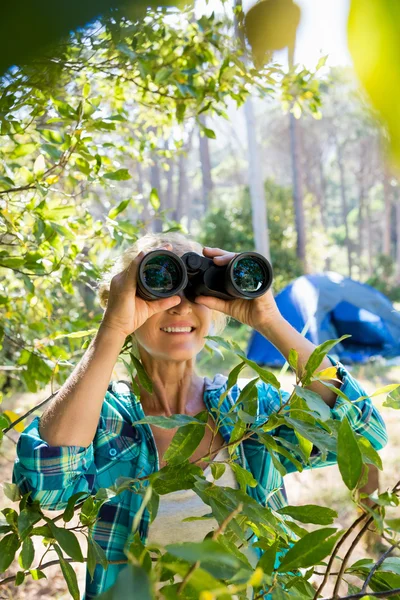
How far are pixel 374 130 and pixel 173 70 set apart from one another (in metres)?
1.66

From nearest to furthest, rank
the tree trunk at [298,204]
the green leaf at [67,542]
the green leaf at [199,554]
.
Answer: the green leaf at [199,554] < the green leaf at [67,542] < the tree trunk at [298,204]

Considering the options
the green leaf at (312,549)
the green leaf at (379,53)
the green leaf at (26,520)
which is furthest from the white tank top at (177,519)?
the green leaf at (379,53)

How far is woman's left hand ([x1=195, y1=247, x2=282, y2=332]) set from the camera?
1378 millimetres

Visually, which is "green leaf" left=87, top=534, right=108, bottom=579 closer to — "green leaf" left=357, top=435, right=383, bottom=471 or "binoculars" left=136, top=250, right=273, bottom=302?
"green leaf" left=357, top=435, right=383, bottom=471

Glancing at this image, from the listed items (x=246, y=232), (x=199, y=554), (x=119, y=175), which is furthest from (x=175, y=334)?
(x=246, y=232)

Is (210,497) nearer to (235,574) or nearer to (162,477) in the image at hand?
(162,477)

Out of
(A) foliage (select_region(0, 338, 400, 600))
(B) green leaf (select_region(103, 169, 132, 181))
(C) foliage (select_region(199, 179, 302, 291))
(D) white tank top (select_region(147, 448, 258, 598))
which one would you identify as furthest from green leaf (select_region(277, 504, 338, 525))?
(C) foliage (select_region(199, 179, 302, 291))

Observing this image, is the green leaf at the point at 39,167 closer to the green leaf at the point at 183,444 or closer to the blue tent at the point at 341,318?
the green leaf at the point at 183,444

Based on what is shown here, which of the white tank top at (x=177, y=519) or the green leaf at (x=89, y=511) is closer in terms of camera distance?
the green leaf at (x=89, y=511)

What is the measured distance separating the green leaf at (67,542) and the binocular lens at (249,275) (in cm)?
65

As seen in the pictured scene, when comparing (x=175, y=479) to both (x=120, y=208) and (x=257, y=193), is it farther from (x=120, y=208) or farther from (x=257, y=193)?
(x=257, y=193)

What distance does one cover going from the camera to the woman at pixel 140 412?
3.82 ft

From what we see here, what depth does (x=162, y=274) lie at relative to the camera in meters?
1.26

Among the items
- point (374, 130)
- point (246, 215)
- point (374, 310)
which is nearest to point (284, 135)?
point (246, 215)
